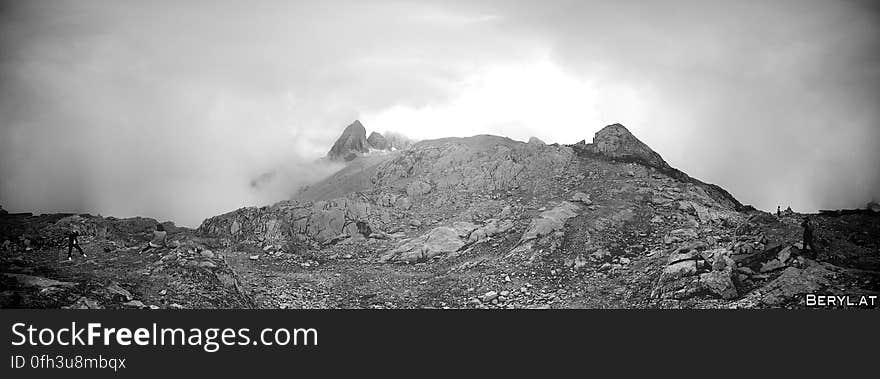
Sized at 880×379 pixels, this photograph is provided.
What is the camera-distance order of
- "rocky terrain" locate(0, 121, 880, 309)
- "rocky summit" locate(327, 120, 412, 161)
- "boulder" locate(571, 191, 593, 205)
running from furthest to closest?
1. "rocky summit" locate(327, 120, 412, 161)
2. "boulder" locate(571, 191, 593, 205)
3. "rocky terrain" locate(0, 121, 880, 309)

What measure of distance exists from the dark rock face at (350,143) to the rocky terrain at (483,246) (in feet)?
22.3

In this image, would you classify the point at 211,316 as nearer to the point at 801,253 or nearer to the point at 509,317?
the point at 509,317

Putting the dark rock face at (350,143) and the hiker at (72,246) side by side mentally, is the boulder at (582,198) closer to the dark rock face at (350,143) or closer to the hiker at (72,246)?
the dark rock face at (350,143)

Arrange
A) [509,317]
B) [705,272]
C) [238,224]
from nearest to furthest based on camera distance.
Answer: [509,317]
[705,272]
[238,224]

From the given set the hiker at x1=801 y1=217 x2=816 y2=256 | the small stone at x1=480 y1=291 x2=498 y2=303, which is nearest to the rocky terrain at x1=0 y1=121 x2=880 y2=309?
the small stone at x1=480 y1=291 x2=498 y2=303

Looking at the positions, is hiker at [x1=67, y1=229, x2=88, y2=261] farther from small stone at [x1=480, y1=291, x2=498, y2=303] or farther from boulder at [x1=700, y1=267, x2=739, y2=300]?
boulder at [x1=700, y1=267, x2=739, y2=300]

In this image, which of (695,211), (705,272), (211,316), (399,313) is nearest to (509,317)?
(399,313)

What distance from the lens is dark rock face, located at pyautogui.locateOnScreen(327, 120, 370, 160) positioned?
45922mm

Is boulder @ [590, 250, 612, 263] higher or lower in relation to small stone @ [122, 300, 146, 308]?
higher

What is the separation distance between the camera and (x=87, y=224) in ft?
99.6

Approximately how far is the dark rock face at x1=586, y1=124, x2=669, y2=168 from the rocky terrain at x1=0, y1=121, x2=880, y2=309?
100 millimetres

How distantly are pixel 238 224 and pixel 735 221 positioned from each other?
90.4 feet

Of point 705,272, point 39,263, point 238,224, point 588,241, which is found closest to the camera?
point 705,272

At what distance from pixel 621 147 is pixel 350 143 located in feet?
71.1
